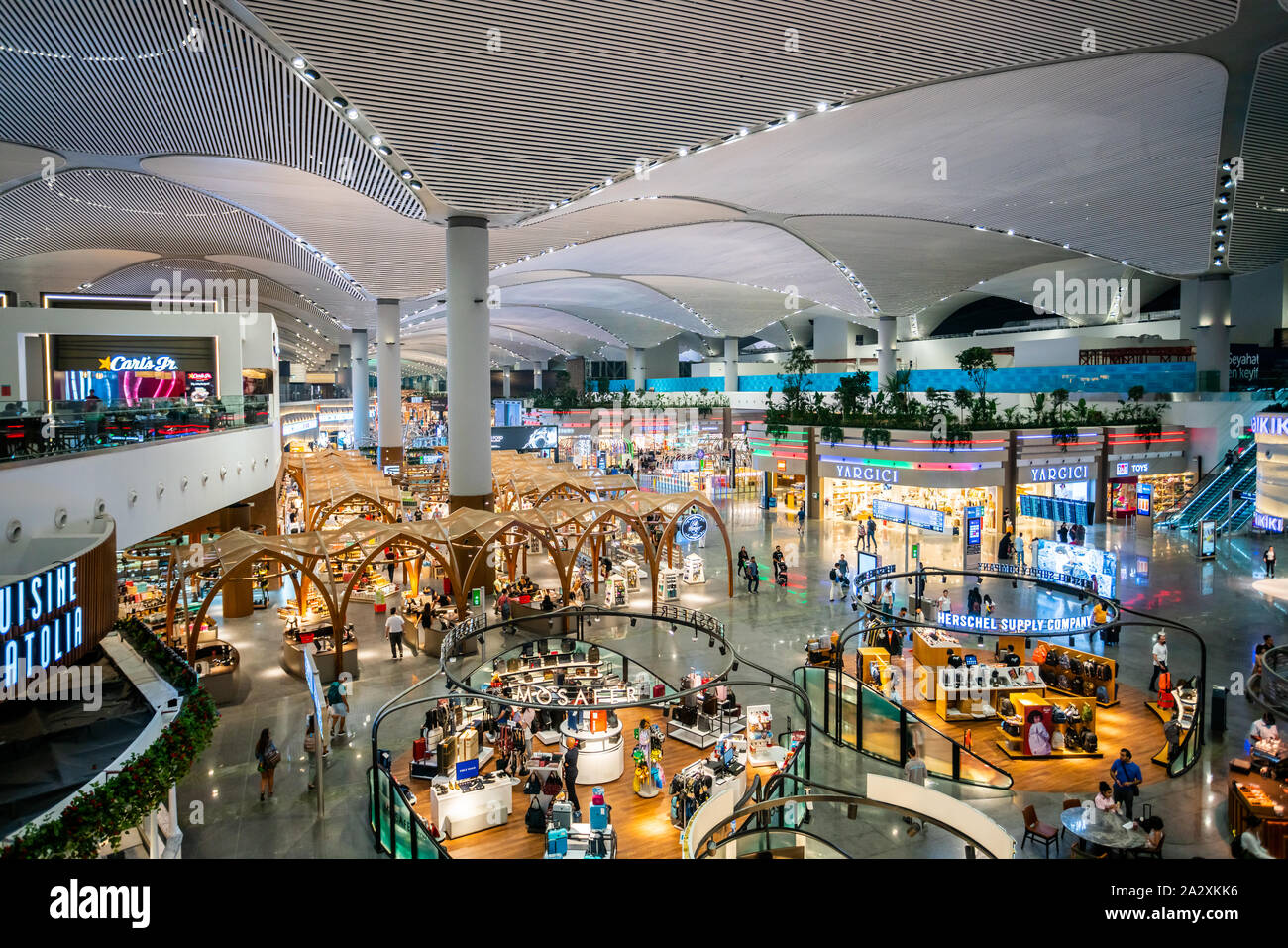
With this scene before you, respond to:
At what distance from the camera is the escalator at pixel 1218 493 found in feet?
76.5

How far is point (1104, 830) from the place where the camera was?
7344 millimetres

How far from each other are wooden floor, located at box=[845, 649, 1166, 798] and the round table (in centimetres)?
203

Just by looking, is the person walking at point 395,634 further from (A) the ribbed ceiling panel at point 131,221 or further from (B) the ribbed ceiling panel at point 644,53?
(A) the ribbed ceiling panel at point 131,221

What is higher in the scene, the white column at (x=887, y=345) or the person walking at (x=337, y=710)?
the white column at (x=887, y=345)

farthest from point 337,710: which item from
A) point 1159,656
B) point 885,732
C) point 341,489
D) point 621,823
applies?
point 1159,656

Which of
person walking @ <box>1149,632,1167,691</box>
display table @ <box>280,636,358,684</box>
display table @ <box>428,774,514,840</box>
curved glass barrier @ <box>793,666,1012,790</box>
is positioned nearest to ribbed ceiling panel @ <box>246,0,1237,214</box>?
display table @ <box>280,636,358,684</box>

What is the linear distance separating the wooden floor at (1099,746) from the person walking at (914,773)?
0.79 ft

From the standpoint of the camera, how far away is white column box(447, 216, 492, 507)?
16.9m

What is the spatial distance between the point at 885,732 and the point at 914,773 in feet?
4.06

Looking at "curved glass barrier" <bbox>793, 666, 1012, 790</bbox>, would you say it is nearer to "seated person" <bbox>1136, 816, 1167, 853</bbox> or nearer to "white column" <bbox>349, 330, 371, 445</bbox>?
"seated person" <bbox>1136, 816, 1167, 853</bbox>

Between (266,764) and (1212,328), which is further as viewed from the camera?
(1212,328)

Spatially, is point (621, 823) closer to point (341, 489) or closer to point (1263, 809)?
point (1263, 809)

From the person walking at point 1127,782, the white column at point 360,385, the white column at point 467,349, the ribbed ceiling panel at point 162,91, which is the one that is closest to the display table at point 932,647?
the person walking at point 1127,782
